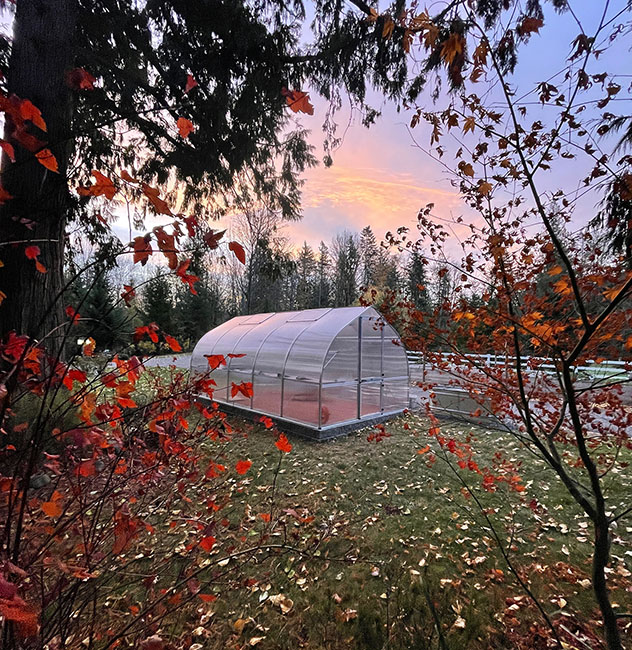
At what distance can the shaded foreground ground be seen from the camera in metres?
2.34

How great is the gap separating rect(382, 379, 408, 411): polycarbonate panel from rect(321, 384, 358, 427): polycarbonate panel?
99 cm

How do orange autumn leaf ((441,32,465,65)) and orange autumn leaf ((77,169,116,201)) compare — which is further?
orange autumn leaf ((441,32,465,65))

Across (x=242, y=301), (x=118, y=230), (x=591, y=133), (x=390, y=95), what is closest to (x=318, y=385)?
(x=118, y=230)

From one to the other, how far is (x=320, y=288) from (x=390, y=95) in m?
24.1

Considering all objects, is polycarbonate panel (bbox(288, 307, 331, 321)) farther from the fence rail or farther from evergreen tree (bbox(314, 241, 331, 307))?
evergreen tree (bbox(314, 241, 331, 307))

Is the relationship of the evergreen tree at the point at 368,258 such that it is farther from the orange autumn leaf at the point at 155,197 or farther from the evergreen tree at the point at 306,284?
the orange autumn leaf at the point at 155,197

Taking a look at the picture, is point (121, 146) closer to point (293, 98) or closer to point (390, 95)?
point (390, 95)

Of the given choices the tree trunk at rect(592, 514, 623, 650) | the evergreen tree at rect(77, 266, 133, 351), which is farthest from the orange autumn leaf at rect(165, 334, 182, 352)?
the tree trunk at rect(592, 514, 623, 650)

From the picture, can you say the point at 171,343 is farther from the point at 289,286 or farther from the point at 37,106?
the point at 289,286

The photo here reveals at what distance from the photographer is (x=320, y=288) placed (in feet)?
93.7

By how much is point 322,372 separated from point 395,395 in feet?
9.06

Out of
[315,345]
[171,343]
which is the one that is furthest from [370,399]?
[171,343]

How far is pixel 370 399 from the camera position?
315 inches

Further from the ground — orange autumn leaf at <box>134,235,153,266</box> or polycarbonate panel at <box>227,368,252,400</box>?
orange autumn leaf at <box>134,235,153,266</box>
